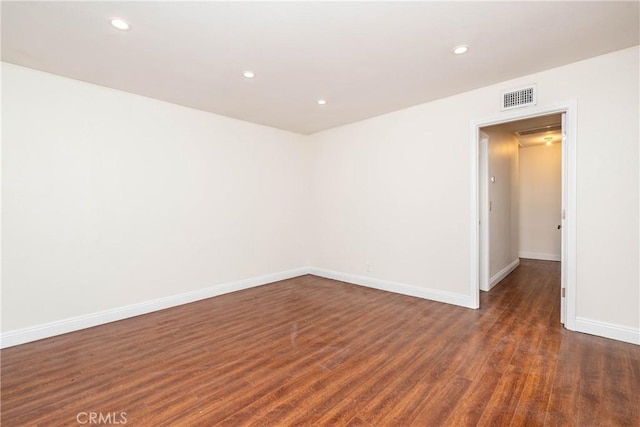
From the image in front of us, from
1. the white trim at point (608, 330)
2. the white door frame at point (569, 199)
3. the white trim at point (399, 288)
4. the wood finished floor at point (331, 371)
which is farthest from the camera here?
the white trim at point (399, 288)

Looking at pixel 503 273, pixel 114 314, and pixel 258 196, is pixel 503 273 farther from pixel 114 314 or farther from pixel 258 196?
pixel 114 314

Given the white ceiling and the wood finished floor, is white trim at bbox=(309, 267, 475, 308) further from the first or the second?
the white ceiling

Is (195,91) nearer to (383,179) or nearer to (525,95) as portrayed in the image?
(383,179)

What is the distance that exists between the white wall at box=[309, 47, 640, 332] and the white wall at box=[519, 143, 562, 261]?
4.45 metres

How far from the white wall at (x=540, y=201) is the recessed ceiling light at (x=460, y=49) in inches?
219

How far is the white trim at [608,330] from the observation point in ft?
8.72

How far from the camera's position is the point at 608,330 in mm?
2770

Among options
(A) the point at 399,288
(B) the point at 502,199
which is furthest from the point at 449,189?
(B) the point at 502,199

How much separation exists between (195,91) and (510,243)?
19.7 ft

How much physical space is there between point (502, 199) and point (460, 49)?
346 centimetres

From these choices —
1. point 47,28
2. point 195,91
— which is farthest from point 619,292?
point 47,28

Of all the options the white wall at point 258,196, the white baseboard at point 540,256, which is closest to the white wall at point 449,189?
the white wall at point 258,196

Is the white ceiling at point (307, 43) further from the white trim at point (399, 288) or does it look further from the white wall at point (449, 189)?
the white trim at point (399, 288)

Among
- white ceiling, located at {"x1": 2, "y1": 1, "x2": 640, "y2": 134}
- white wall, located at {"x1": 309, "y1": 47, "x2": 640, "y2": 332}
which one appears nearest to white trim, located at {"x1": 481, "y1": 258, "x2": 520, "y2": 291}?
white wall, located at {"x1": 309, "y1": 47, "x2": 640, "y2": 332}
